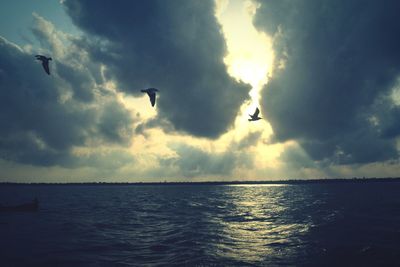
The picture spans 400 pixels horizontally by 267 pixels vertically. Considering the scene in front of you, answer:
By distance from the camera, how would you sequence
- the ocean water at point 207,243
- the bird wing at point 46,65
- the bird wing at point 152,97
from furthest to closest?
the bird wing at point 152,97 < the bird wing at point 46,65 < the ocean water at point 207,243

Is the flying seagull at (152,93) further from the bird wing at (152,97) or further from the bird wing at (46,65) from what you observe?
the bird wing at (46,65)

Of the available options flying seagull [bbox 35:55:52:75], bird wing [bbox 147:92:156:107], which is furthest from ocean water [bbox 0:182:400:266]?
flying seagull [bbox 35:55:52:75]

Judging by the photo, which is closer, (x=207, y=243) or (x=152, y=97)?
(x=152, y=97)

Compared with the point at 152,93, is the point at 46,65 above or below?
above

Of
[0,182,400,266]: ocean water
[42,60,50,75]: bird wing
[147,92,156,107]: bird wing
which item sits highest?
[42,60,50,75]: bird wing

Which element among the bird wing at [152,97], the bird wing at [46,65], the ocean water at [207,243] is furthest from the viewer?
the bird wing at [152,97]

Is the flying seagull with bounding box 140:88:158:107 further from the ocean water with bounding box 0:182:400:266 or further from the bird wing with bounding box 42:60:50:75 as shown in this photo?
the ocean water with bounding box 0:182:400:266

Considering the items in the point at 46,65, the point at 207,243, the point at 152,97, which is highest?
the point at 46,65

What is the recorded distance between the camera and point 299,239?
2661 cm

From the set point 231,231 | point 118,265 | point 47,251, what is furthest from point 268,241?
point 47,251

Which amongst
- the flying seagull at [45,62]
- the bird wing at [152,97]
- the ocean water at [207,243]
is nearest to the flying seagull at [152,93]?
the bird wing at [152,97]

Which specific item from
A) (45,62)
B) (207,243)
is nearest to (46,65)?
(45,62)

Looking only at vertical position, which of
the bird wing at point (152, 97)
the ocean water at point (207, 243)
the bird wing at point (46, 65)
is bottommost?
the ocean water at point (207, 243)

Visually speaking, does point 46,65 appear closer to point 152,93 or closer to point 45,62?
point 45,62
